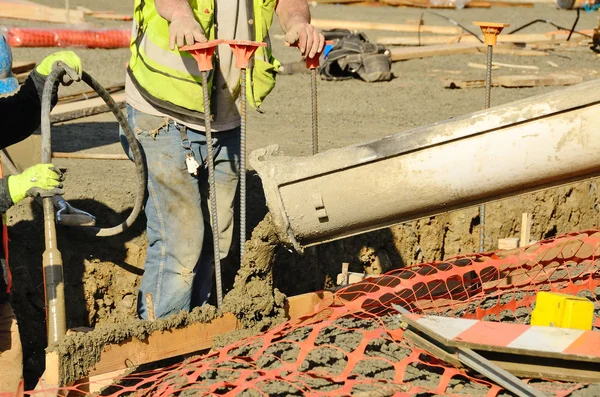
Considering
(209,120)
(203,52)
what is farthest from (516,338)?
(203,52)

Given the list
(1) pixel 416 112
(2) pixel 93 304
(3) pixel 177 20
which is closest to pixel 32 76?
(3) pixel 177 20

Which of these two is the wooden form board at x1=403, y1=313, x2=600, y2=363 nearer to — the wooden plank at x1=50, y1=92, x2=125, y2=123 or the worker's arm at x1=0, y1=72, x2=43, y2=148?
the worker's arm at x1=0, y1=72, x2=43, y2=148

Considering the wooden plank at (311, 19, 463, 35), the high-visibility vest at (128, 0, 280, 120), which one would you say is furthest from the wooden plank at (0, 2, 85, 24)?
the high-visibility vest at (128, 0, 280, 120)

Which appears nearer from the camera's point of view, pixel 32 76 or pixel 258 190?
pixel 32 76

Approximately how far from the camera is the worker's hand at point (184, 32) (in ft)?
13.2

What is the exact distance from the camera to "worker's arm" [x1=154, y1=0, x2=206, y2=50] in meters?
4.03

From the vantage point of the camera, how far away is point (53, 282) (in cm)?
410

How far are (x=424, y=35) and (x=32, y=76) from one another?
1069 cm

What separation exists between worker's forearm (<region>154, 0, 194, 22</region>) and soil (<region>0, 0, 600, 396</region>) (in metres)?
1.13

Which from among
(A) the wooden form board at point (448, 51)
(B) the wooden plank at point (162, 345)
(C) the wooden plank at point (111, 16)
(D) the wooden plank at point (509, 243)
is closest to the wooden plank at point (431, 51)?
(A) the wooden form board at point (448, 51)

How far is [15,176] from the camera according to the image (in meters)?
4.00

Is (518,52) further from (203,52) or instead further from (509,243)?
(203,52)

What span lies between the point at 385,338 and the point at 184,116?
1.49 meters

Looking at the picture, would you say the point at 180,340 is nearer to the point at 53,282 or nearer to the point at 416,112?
the point at 53,282
